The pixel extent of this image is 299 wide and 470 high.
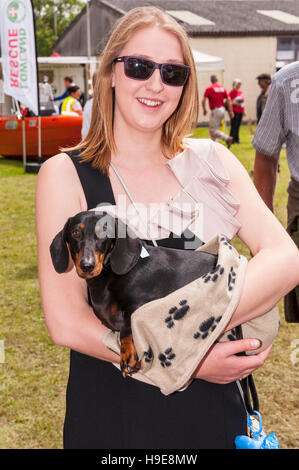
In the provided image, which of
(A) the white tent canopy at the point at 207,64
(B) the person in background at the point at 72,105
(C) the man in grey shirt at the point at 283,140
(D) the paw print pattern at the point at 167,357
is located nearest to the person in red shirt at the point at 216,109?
(A) the white tent canopy at the point at 207,64

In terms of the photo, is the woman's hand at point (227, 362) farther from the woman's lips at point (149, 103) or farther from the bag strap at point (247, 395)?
the woman's lips at point (149, 103)

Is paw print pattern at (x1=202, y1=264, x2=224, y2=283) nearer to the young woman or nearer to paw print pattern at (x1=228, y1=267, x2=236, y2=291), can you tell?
paw print pattern at (x1=228, y1=267, x2=236, y2=291)

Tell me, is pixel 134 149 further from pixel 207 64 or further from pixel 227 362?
pixel 207 64

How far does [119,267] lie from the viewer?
1604mm

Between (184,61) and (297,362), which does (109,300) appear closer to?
(184,61)

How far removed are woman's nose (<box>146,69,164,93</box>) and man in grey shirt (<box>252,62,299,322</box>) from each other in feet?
5.74

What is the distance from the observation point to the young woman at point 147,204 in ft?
6.11

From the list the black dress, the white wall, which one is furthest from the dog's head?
the white wall

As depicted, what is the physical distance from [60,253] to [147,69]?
2.46 feet

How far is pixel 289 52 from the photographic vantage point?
37.3 m

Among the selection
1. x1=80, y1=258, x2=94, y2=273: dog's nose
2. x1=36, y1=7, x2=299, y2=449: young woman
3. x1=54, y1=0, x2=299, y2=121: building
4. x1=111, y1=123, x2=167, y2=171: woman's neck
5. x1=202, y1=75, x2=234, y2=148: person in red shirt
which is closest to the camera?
x1=80, y1=258, x2=94, y2=273: dog's nose

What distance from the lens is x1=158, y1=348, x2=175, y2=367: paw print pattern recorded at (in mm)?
1631

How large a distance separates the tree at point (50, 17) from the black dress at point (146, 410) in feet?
225
